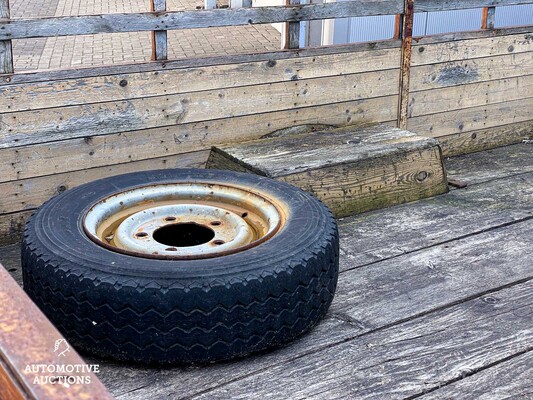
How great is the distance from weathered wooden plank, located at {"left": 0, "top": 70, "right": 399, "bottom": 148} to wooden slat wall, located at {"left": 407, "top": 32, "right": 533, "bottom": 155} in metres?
0.28

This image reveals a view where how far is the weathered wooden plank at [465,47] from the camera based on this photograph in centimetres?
480

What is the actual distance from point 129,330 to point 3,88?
157 cm

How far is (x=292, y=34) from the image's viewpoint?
13.9 ft

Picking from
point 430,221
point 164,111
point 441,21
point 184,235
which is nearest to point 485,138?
point 441,21

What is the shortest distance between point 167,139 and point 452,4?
2.07 meters

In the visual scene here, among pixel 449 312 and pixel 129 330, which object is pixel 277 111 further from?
pixel 129 330

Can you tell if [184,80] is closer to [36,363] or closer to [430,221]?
[430,221]

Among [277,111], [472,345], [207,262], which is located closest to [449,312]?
[472,345]

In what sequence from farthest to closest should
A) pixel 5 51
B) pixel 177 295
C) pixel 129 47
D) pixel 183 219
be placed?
1. pixel 129 47
2. pixel 5 51
3. pixel 183 219
4. pixel 177 295

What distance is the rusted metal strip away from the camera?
0.98m

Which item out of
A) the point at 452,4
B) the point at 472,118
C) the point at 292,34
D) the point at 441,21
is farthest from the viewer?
the point at 441,21

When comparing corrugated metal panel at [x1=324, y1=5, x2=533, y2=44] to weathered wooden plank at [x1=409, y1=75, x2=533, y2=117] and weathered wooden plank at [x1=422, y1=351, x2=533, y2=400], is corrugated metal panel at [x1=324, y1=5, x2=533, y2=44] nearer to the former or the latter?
weathered wooden plank at [x1=409, y1=75, x2=533, y2=117]

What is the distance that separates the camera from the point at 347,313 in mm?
2961

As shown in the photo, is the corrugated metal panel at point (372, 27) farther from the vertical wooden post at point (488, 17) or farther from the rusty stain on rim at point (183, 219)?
the rusty stain on rim at point (183, 219)
